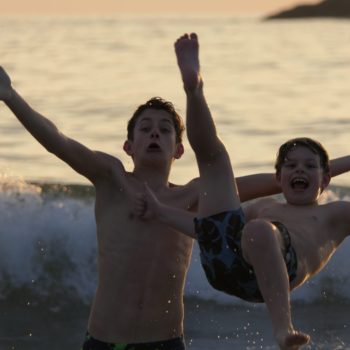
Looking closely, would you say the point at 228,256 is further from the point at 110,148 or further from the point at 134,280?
the point at 110,148

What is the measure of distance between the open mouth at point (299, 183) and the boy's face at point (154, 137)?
2.09 feet

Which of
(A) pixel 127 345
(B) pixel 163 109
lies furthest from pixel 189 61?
(A) pixel 127 345

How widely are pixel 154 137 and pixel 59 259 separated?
25.5ft

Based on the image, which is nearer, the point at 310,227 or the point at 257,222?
the point at 257,222

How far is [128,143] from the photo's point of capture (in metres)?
7.78

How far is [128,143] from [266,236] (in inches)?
44.0

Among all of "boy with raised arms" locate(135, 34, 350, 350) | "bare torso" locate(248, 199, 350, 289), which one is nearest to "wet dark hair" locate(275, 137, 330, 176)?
"boy with raised arms" locate(135, 34, 350, 350)

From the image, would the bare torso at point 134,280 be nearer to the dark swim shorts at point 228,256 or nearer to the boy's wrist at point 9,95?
the dark swim shorts at point 228,256

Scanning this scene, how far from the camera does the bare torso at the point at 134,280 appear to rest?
7.62 m

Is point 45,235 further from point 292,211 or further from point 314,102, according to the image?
point 314,102

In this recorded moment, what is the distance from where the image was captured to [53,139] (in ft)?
24.2

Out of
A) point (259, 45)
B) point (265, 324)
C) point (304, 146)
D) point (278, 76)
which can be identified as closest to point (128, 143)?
point (304, 146)

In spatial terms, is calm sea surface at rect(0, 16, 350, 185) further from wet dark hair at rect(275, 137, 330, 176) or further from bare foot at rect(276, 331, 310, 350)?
bare foot at rect(276, 331, 310, 350)

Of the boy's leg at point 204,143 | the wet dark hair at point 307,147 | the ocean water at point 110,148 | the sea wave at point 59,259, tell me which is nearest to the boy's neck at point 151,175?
the boy's leg at point 204,143
